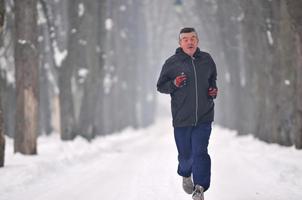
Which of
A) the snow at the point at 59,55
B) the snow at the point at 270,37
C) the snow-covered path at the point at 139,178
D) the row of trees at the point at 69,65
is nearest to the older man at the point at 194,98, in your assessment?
the snow-covered path at the point at 139,178

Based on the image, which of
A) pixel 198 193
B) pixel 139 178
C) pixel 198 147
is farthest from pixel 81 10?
pixel 198 193

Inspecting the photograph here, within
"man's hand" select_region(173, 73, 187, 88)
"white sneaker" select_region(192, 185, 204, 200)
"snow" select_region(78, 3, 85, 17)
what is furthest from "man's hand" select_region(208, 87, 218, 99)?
"snow" select_region(78, 3, 85, 17)

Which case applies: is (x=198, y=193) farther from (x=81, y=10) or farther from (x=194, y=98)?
(x=81, y=10)

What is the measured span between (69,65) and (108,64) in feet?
35.2

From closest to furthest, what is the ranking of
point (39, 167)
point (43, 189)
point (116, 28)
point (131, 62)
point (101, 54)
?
1. point (43, 189)
2. point (39, 167)
3. point (101, 54)
4. point (116, 28)
5. point (131, 62)

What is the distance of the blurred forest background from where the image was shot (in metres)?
13.0

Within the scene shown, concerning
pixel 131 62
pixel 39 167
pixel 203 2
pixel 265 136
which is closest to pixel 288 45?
pixel 265 136

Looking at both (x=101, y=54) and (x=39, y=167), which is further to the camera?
(x=101, y=54)

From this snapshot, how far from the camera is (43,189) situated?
324 inches

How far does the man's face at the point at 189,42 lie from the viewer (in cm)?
649

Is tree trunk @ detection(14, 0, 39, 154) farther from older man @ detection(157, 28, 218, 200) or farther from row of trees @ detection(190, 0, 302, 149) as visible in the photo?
older man @ detection(157, 28, 218, 200)

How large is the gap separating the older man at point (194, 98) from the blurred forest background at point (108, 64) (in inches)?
183

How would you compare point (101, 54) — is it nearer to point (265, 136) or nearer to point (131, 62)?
point (265, 136)

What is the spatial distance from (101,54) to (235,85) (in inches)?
295
